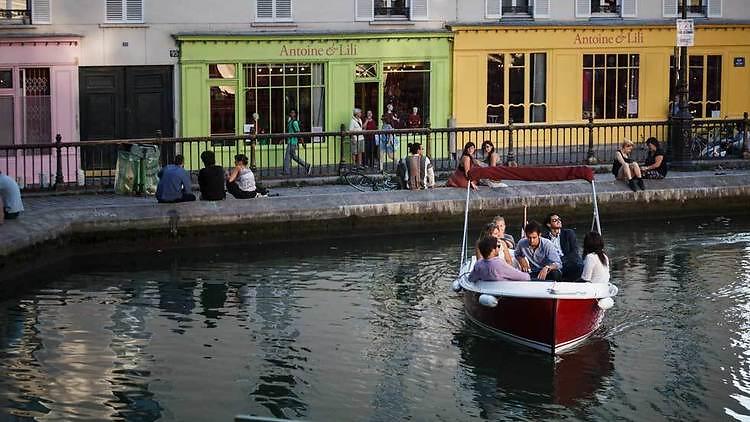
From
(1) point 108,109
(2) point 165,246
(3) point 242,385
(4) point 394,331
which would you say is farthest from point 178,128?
(3) point 242,385

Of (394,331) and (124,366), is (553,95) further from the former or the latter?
(124,366)

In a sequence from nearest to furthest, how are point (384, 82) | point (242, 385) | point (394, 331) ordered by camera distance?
1. point (242, 385)
2. point (394, 331)
3. point (384, 82)

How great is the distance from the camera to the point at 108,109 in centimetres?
3834

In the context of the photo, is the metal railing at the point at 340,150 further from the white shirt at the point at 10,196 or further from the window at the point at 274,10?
the white shirt at the point at 10,196

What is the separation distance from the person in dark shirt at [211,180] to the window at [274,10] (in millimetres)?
9059

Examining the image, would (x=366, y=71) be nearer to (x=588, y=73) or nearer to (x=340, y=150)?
(x=340, y=150)

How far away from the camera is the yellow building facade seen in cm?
4188

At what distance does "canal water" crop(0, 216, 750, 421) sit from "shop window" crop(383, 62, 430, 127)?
11.1 metres

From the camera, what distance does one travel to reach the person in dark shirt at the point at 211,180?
31750mm

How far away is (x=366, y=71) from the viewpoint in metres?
40.8

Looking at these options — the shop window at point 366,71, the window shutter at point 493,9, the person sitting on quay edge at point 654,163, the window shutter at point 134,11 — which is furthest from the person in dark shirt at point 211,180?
the window shutter at point 493,9

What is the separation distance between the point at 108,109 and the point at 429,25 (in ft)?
29.7

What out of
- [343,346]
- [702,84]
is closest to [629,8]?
[702,84]

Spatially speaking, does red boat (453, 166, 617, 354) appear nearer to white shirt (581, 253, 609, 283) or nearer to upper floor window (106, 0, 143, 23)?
white shirt (581, 253, 609, 283)
